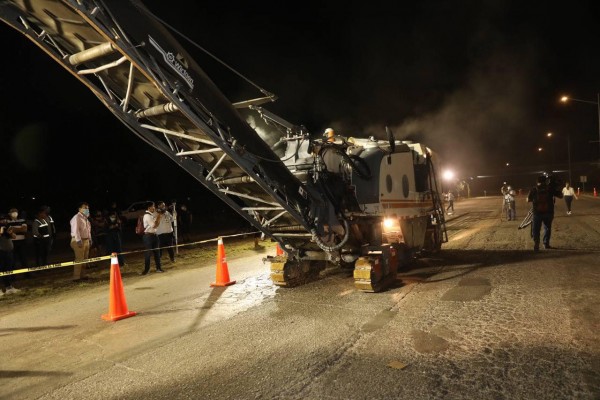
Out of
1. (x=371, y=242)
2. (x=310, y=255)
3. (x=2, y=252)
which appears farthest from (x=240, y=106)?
(x=2, y=252)

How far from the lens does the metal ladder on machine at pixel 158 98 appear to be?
424 centimetres

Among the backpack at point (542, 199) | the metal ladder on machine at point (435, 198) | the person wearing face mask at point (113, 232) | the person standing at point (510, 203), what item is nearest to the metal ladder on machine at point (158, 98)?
the metal ladder on machine at point (435, 198)

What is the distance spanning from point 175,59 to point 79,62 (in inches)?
43.3

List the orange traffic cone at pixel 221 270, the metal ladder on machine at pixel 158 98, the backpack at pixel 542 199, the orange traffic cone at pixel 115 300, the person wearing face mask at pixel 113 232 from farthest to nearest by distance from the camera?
1. the person wearing face mask at pixel 113 232
2. the backpack at pixel 542 199
3. the orange traffic cone at pixel 221 270
4. the orange traffic cone at pixel 115 300
5. the metal ladder on machine at pixel 158 98

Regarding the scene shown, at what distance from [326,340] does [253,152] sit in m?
2.60

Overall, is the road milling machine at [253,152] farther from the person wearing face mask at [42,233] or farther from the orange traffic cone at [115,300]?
the person wearing face mask at [42,233]

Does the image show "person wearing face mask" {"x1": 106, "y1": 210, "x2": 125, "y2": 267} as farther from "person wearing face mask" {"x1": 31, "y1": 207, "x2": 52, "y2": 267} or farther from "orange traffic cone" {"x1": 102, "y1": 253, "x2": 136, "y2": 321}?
"orange traffic cone" {"x1": 102, "y1": 253, "x2": 136, "y2": 321}

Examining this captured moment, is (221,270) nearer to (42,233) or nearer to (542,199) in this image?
(42,233)

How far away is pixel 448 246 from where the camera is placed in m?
12.1

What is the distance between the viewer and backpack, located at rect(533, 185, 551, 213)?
34.0 feet

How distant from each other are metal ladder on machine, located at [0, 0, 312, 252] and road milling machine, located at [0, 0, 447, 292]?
1 cm

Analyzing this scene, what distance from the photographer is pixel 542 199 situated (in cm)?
1037

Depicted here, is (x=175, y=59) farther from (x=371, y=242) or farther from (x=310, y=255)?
(x=371, y=242)

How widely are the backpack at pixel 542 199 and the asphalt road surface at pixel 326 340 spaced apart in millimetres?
2241
